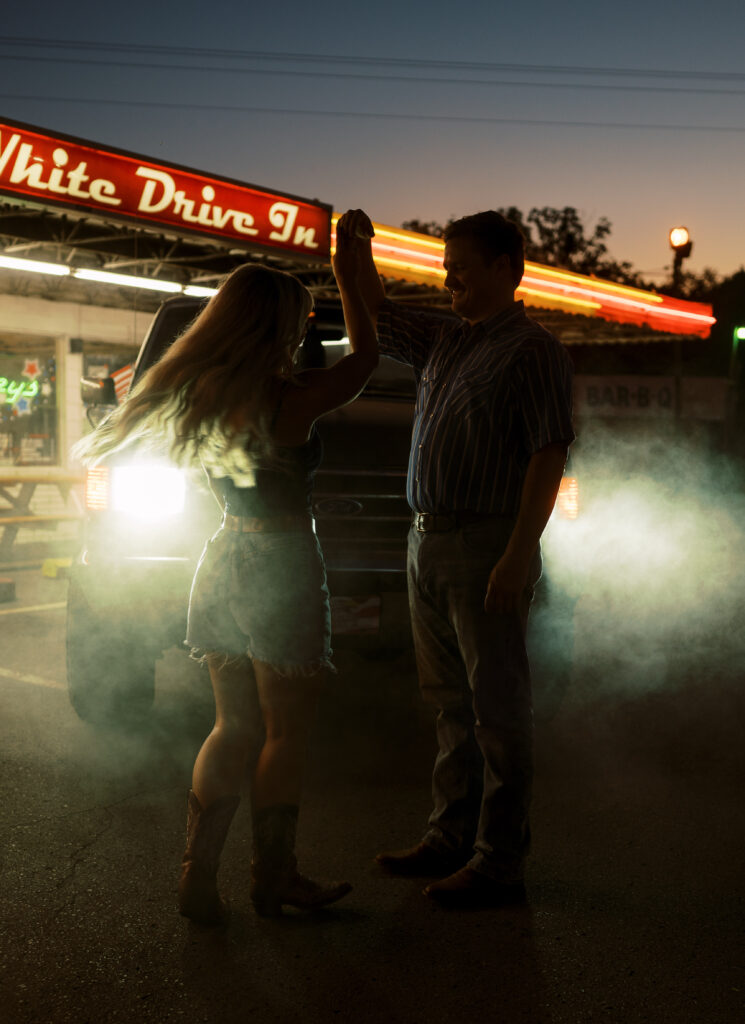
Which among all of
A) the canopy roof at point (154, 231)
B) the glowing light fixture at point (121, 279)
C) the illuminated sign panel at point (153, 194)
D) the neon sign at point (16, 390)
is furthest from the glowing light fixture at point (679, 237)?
the neon sign at point (16, 390)

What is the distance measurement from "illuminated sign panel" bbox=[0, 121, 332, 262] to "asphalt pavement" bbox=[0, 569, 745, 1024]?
6.35m

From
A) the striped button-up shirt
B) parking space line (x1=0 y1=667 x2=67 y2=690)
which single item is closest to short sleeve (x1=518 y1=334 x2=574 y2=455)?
the striped button-up shirt

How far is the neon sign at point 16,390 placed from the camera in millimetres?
15913

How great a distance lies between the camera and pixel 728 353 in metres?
42.2

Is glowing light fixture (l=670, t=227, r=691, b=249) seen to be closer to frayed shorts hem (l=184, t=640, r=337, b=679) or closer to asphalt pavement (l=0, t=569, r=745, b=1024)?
asphalt pavement (l=0, t=569, r=745, b=1024)

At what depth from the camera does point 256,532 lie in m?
2.86

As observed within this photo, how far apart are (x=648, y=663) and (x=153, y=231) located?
7360mm

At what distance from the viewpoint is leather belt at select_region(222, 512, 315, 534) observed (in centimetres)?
285

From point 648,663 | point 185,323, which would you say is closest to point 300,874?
point 185,323

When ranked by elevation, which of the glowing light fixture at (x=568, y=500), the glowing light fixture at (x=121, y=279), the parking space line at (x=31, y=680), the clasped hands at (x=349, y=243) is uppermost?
the glowing light fixture at (x=121, y=279)

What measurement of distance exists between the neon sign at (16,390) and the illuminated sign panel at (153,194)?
6.09m

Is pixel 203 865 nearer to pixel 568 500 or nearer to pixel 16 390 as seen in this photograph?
pixel 568 500

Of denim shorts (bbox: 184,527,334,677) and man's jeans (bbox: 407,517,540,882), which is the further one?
man's jeans (bbox: 407,517,540,882)

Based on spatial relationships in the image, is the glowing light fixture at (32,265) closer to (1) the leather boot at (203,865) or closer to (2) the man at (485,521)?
(2) the man at (485,521)
